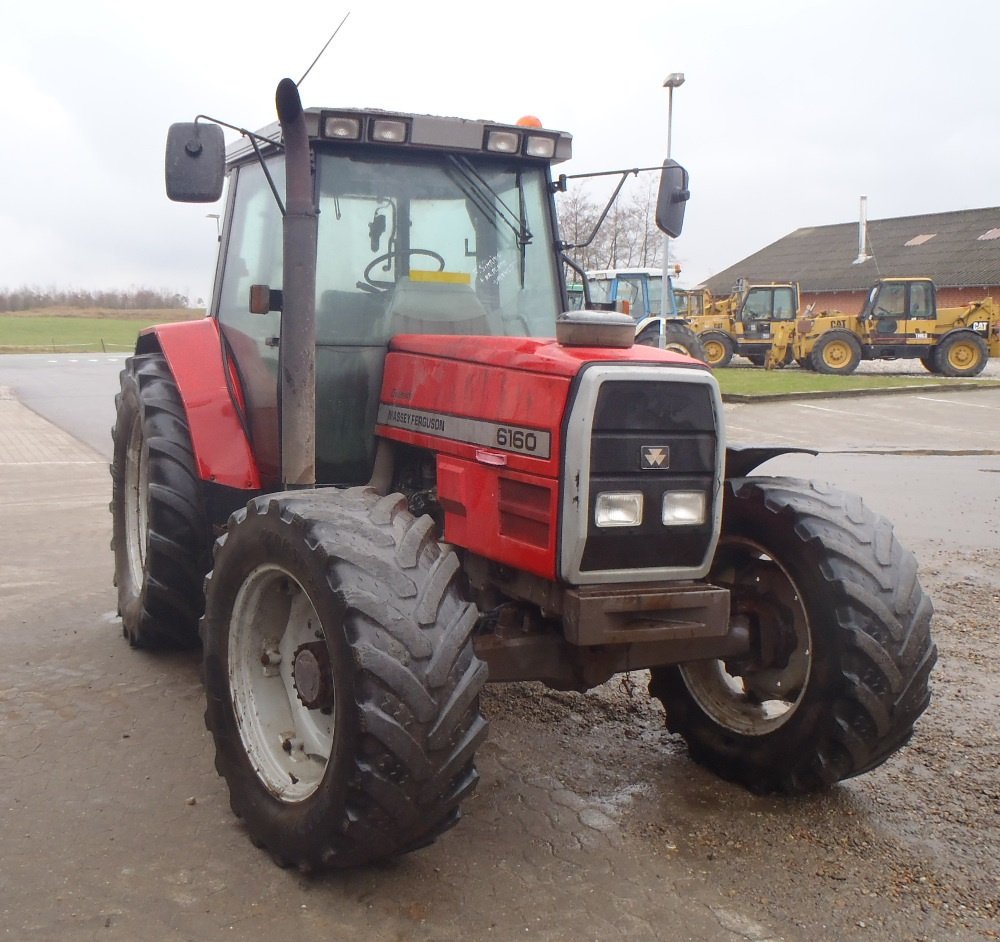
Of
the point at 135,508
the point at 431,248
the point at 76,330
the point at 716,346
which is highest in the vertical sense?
the point at 76,330

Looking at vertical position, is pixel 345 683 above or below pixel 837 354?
below

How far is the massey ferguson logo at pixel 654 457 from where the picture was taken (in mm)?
3293

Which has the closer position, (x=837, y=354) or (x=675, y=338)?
(x=675, y=338)

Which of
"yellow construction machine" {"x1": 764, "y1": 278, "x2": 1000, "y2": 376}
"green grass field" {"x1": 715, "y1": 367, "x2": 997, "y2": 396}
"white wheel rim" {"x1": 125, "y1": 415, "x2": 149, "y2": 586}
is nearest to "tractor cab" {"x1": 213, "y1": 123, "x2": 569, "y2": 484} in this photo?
"white wheel rim" {"x1": 125, "y1": 415, "x2": 149, "y2": 586}

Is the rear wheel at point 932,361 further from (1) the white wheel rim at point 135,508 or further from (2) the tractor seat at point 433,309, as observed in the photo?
(2) the tractor seat at point 433,309

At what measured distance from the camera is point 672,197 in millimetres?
4285

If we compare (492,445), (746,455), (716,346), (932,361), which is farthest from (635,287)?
(492,445)

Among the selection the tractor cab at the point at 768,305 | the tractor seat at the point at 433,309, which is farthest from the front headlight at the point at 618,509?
the tractor cab at the point at 768,305

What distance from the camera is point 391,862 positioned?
10.7 ft

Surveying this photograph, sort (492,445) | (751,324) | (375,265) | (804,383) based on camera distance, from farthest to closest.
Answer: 1. (751,324)
2. (804,383)
3. (375,265)
4. (492,445)

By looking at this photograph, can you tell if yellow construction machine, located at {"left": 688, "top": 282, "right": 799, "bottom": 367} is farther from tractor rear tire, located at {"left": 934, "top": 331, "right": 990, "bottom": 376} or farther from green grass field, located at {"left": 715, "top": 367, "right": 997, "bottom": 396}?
tractor rear tire, located at {"left": 934, "top": 331, "right": 990, "bottom": 376}

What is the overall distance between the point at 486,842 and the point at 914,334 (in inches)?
1003

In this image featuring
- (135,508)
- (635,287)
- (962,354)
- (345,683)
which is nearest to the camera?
(345,683)

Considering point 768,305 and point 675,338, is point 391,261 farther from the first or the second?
point 768,305
